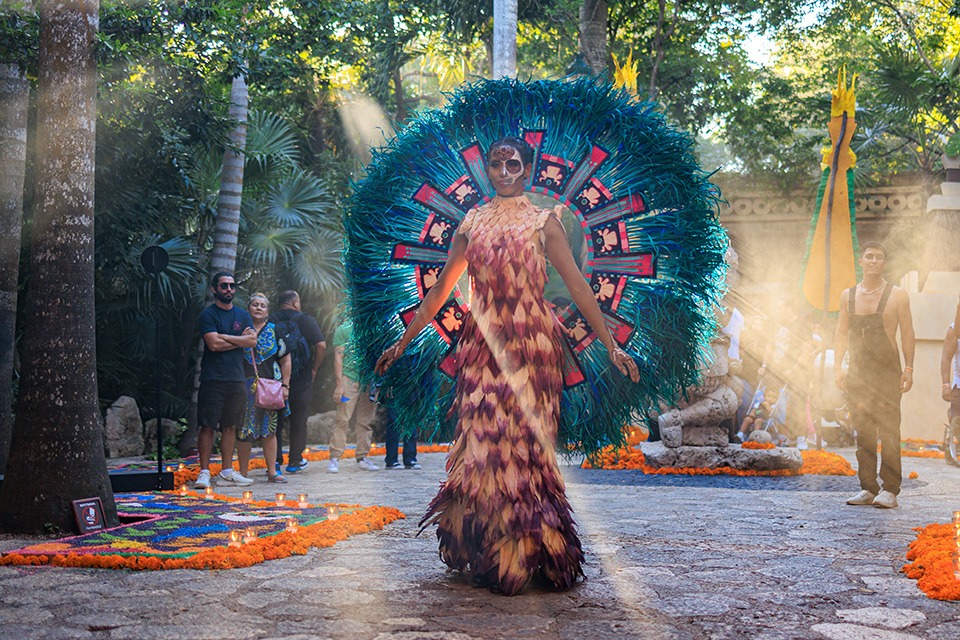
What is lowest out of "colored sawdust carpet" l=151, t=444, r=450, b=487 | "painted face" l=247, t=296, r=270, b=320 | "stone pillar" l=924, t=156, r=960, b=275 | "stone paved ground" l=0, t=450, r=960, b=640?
"stone paved ground" l=0, t=450, r=960, b=640

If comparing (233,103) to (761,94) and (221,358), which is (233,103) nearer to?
(221,358)

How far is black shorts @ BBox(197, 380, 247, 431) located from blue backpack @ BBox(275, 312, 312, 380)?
45.2 inches

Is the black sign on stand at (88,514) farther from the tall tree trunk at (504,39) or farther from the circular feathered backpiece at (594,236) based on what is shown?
the tall tree trunk at (504,39)

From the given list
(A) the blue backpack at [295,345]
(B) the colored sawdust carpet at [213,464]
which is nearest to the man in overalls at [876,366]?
(A) the blue backpack at [295,345]

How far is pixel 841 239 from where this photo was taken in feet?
33.7

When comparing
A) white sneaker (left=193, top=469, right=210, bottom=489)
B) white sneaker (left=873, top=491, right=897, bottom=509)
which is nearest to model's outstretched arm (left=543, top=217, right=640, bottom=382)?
white sneaker (left=873, top=491, right=897, bottom=509)

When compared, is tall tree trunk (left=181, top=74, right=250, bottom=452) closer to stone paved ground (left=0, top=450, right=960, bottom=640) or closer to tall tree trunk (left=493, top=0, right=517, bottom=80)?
tall tree trunk (left=493, top=0, right=517, bottom=80)

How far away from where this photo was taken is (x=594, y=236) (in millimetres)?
5613

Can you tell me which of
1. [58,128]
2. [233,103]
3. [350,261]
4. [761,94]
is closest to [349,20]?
[233,103]

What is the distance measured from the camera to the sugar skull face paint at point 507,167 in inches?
206

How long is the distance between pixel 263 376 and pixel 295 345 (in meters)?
0.62

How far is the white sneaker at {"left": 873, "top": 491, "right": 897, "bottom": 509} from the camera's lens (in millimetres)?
8312

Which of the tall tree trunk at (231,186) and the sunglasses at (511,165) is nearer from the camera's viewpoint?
the sunglasses at (511,165)

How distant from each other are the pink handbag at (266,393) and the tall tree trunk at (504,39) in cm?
695
